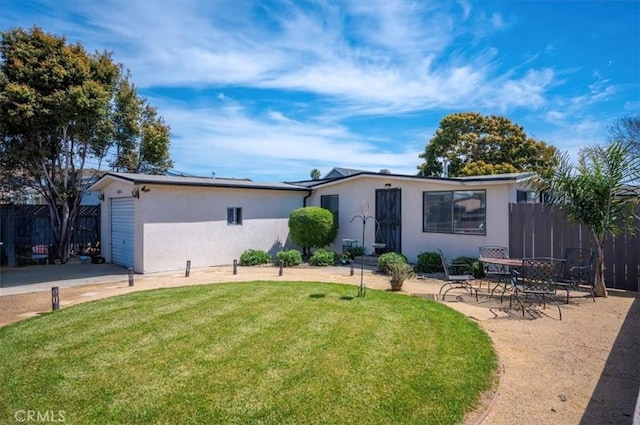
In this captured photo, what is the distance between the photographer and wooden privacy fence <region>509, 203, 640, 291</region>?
29.3 ft

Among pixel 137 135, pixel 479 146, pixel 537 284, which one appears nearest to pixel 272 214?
pixel 137 135

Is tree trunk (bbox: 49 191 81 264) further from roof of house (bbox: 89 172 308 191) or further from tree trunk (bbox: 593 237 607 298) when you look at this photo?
tree trunk (bbox: 593 237 607 298)

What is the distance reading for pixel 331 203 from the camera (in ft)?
52.0

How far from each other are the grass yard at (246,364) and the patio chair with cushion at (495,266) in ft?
8.37

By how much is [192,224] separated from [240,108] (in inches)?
242

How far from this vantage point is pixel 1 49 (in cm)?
1238

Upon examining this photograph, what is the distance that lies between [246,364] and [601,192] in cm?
854

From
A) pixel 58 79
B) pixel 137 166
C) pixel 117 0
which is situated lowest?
pixel 137 166

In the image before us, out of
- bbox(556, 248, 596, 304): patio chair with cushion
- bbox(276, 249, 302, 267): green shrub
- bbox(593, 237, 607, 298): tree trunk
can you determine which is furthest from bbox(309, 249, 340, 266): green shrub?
bbox(593, 237, 607, 298): tree trunk

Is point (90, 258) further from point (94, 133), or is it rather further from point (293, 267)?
point (293, 267)

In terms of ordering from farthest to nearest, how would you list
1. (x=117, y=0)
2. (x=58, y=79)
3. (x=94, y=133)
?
(x=94, y=133), (x=58, y=79), (x=117, y=0)

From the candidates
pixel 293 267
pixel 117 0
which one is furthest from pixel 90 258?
pixel 117 0

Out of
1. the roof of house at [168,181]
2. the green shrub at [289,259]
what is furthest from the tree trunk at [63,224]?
the green shrub at [289,259]

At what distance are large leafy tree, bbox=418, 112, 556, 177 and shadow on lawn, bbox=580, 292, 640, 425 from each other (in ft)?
69.1
